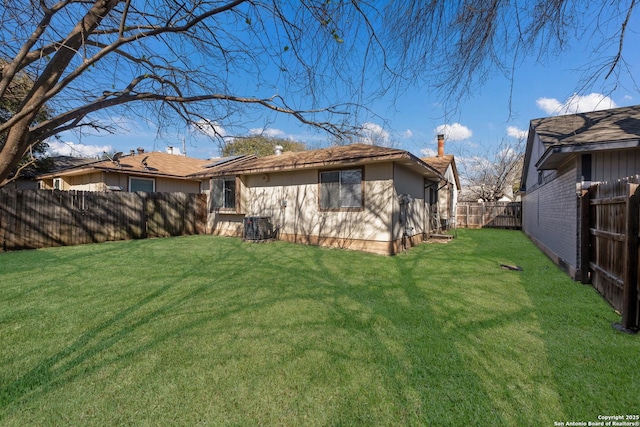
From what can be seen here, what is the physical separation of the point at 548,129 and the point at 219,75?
8401 mm

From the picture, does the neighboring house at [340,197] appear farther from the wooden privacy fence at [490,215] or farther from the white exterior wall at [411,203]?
the wooden privacy fence at [490,215]

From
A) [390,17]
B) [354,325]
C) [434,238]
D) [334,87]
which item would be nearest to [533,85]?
[390,17]

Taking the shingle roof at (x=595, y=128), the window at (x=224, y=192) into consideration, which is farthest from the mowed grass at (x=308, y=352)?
the window at (x=224, y=192)

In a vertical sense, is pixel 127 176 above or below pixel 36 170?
below

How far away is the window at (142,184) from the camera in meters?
13.5

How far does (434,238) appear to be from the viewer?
38.7 feet

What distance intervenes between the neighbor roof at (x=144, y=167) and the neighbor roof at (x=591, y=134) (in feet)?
44.8

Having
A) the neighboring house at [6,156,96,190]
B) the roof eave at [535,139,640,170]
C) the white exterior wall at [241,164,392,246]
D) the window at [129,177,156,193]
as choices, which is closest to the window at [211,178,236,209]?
the white exterior wall at [241,164,392,246]

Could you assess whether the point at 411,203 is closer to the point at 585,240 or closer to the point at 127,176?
the point at 585,240

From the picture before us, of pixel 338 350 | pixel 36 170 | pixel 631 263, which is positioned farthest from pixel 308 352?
pixel 36 170

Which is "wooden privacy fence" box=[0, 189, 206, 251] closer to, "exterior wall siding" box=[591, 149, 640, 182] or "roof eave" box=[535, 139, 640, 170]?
"roof eave" box=[535, 139, 640, 170]

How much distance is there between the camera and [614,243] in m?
3.93

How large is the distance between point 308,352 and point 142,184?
46.8ft

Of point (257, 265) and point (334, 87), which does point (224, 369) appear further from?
point (257, 265)
